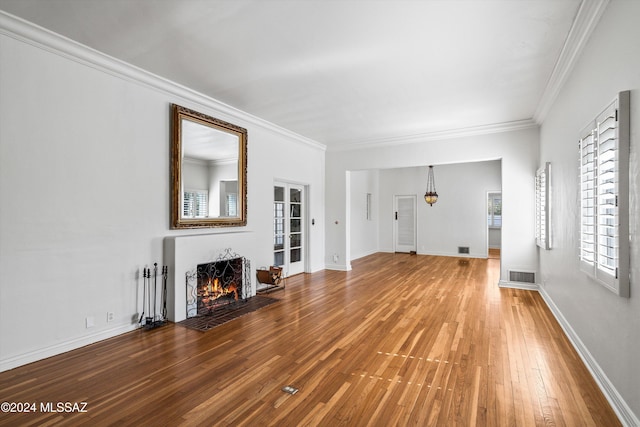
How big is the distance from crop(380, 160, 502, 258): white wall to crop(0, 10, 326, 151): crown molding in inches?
285

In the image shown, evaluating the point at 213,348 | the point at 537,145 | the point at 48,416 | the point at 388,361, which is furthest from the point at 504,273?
the point at 48,416

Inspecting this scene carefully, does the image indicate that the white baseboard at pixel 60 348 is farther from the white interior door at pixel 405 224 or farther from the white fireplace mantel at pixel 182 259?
the white interior door at pixel 405 224

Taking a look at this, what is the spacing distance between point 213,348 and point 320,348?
1.08 meters

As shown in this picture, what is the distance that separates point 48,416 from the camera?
6.97 ft

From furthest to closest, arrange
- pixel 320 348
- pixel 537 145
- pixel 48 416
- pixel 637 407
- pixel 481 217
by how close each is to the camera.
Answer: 1. pixel 481 217
2. pixel 537 145
3. pixel 320 348
4. pixel 48 416
5. pixel 637 407

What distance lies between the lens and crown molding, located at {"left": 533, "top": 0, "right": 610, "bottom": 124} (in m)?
2.44

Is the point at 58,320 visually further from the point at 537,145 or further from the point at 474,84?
the point at 537,145

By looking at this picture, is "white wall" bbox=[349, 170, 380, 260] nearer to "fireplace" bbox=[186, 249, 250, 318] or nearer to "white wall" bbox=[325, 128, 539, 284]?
"white wall" bbox=[325, 128, 539, 284]

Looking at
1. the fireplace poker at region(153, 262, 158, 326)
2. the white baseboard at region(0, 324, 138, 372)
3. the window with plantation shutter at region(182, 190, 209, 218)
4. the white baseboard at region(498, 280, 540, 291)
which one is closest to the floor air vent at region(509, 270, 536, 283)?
the white baseboard at region(498, 280, 540, 291)

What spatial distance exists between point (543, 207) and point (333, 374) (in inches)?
159

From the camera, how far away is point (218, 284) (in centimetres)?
468

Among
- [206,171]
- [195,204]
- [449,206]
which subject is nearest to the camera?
[195,204]

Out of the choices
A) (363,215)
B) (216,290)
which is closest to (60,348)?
(216,290)

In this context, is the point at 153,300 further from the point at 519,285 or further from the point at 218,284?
the point at 519,285
